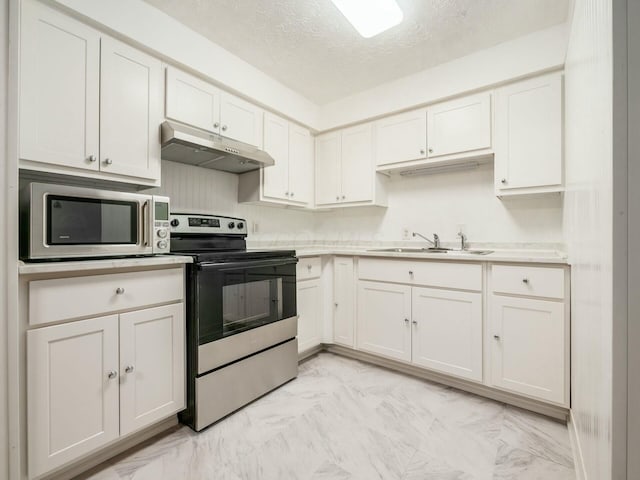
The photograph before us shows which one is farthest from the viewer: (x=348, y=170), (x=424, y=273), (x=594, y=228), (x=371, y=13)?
(x=348, y=170)

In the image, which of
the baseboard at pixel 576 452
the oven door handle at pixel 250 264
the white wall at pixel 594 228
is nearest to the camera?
the white wall at pixel 594 228

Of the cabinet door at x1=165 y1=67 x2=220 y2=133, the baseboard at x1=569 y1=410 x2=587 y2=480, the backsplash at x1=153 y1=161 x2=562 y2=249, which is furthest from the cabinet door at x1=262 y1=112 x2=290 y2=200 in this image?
the baseboard at x1=569 y1=410 x2=587 y2=480

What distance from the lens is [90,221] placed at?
147cm

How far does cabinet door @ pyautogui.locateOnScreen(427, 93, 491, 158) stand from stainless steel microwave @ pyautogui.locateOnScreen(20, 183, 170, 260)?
80.4 inches

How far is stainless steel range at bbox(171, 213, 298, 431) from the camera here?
173 centimetres

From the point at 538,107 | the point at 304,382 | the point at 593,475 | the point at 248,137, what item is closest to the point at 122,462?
the point at 304,382

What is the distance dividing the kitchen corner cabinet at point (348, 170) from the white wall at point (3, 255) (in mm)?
2391

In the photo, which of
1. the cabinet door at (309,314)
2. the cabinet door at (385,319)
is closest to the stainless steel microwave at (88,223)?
the cabinet door at (309,314)

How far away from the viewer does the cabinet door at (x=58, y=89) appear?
1.45 metres

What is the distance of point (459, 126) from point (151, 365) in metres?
2.57

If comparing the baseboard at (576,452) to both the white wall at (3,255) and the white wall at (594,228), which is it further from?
the white wall at (3,255)

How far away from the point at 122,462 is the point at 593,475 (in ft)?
6.25

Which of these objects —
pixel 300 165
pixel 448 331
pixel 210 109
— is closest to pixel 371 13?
pixel 210 109

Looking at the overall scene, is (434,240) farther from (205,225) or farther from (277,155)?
(205,225)
